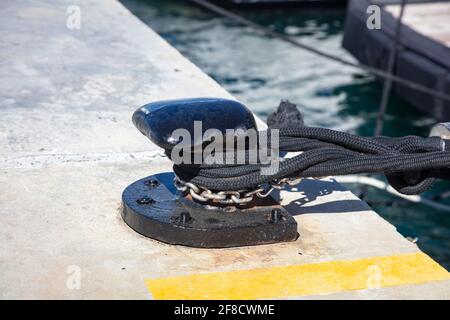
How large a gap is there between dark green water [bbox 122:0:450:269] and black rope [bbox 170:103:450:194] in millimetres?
4506

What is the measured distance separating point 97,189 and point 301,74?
30.5 ft

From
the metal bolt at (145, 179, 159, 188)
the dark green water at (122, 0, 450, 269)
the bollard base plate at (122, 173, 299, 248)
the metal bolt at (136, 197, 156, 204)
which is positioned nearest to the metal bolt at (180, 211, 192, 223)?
the bollard base plate at (122, 173, 299, 248)

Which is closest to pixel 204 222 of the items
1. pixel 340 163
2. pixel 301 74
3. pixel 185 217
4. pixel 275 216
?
pixel 185 217

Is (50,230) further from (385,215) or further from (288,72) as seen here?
(288,72)

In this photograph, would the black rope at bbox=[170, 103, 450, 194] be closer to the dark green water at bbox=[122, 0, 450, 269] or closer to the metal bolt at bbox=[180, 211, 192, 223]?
the metal bolt at bbox=[180, 211, 192, 223]

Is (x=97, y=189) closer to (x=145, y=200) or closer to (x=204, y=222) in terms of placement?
(x=145, y=200)

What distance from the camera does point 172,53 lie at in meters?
4.65

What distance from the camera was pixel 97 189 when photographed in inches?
118

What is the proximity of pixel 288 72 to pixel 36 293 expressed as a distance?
10.1m

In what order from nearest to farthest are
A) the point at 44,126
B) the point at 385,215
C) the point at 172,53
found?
1. the point at 44,126
2. the point at 172,53
3. the point at 385,215

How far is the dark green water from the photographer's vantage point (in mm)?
8273

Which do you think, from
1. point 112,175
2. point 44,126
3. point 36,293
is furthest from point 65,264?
point 44,126

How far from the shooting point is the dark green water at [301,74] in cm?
827

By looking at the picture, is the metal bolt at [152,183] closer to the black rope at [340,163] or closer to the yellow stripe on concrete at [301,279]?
the black rope at [340,163]
